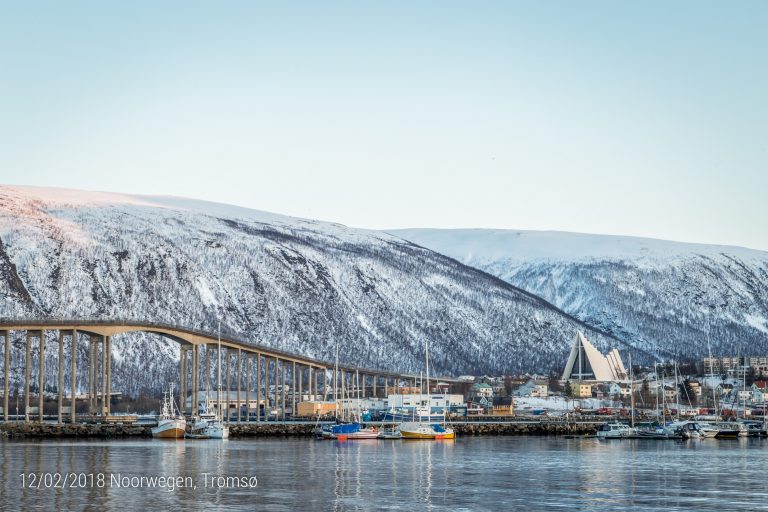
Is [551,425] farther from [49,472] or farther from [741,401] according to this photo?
[49,472]

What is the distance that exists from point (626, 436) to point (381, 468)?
5701cm

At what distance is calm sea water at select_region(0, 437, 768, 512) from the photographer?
52938mm

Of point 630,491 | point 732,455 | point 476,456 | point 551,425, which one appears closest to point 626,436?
point 551,425

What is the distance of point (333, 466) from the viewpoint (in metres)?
75.8

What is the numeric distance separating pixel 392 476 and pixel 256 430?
222 feet

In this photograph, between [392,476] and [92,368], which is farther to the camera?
[92,368]

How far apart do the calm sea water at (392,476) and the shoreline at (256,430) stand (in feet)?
57.2

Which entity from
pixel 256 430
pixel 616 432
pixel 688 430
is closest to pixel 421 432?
pixel 616 432

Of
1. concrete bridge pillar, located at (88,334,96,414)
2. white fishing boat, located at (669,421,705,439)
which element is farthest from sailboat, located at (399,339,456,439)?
concrete bridge pillar, located at (88,334,96,414)

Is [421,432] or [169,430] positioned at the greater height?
[169,430]

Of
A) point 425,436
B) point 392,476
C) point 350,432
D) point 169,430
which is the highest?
point 169,430

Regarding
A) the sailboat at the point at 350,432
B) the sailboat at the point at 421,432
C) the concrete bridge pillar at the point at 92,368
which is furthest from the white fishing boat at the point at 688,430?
the concrete bridge pillar at the point at 92,368

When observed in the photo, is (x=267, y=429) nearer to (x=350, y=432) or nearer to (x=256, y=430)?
(x=256, y=430)

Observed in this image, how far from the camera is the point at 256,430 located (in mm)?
133250
